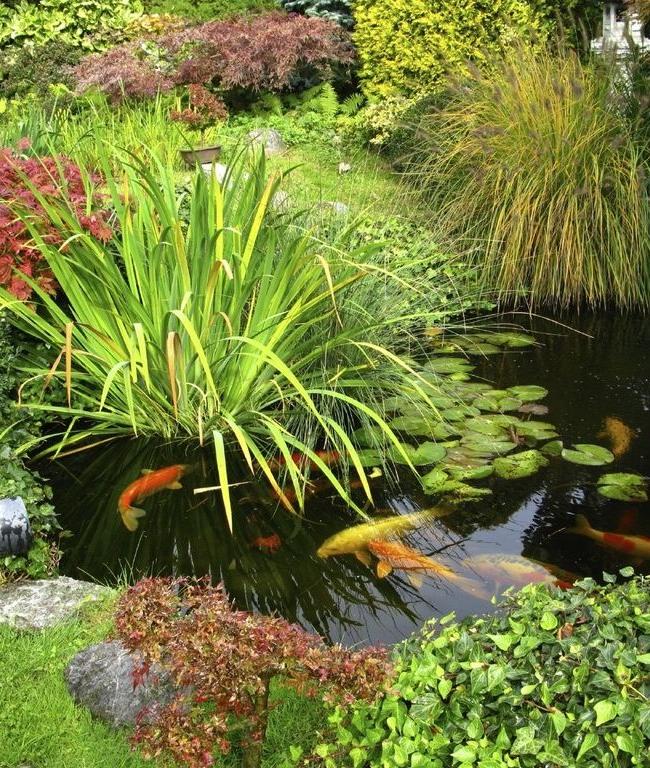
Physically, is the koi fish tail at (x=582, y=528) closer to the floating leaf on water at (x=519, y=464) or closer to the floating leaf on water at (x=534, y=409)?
the floating leaf on water at (x=519, y=464)

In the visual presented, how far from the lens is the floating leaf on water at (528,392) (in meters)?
4.68

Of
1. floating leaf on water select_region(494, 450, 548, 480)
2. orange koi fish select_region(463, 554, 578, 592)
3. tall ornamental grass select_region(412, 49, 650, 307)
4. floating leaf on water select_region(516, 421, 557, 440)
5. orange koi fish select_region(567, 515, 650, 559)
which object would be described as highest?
tall ornamental grass select_region(412, 49, 650, 307)

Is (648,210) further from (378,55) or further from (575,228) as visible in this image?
(378,55)

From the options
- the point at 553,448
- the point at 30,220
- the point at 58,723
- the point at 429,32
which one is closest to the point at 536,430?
the point at 553,448

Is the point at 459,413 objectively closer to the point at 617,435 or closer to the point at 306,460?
the point at 617,435

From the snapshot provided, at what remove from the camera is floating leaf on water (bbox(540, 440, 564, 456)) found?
4.12m

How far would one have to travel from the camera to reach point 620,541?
137 inches

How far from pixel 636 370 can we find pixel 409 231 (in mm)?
1899

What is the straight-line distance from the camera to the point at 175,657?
6.34 feet

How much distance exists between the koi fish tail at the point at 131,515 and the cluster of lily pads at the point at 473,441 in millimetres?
994

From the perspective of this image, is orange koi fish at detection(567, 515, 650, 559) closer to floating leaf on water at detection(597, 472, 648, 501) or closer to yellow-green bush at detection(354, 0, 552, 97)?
floating leaf on water at detection(597, 472, 648, 501)

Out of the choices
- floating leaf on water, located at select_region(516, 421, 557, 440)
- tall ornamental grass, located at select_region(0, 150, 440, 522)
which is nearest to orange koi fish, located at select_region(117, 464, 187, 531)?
tall ornamental grass, located at select_region(0, 150, 440, 522)

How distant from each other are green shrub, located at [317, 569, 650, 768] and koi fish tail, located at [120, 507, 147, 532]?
1.90 m

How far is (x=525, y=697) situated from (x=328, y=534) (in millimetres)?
1900
